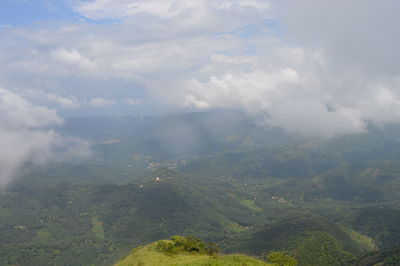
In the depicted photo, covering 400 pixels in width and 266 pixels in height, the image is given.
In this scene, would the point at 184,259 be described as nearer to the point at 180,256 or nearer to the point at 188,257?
the point at 188,257

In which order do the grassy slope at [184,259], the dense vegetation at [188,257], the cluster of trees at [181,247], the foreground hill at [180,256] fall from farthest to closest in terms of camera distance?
the cluster of trees at [181,247] → the foreground hill at [180,256] → the dense vegetation at [188,257] → the grassy slope at [184,259]

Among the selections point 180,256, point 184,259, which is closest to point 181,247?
point 180,256

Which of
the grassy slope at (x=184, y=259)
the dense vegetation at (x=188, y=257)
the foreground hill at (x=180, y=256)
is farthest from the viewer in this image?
the foreground hill at (x=180, y=256)

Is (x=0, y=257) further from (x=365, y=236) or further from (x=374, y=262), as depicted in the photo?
(x=365, y=236)

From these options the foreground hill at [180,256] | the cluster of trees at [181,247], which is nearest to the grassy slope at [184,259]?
the foreground hill at [180,256]

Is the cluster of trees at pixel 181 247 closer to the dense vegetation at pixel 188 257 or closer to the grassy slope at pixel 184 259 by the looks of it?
the dense vegetation at pixel 188 257

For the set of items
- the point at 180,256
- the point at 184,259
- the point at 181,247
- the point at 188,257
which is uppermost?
the point at 184,259

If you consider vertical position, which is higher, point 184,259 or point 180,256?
point 184,259

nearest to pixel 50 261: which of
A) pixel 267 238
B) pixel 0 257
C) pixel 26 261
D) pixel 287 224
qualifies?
pixel 26 261

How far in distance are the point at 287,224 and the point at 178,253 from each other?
116 metres

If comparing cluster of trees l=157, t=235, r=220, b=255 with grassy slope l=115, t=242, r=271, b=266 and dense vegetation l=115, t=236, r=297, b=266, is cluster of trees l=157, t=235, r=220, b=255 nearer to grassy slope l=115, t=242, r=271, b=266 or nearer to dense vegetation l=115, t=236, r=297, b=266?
dense vegetation l=115, t=236, r=297, b=266

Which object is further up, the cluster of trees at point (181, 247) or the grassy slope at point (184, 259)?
the grassy slope at point (184, 259)

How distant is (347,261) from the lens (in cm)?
14250

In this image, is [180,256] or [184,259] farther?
[180,256]
